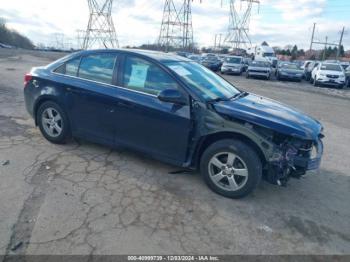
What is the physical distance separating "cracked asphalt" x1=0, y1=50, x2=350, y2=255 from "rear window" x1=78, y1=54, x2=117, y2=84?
3.86 ft

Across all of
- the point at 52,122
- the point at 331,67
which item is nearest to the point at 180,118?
the point at 52,122

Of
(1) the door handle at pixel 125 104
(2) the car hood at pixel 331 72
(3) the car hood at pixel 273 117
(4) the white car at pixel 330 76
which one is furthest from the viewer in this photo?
(2) the car hood at pixel 331 72

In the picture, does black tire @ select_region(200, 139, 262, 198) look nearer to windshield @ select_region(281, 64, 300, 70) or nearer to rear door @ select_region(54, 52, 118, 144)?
rear door @ select_region(54, 52, 118, 144)

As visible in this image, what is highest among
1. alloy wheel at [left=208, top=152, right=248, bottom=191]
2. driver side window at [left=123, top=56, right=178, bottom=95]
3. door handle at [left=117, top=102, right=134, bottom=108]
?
driver side window at [left=123, top=56, right=178, bottom=95]

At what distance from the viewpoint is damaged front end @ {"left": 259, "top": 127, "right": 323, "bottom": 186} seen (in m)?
3.46

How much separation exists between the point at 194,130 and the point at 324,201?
189 centimetres

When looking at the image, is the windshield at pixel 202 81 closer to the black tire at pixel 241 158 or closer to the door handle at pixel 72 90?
the black tire at pixel 241 158

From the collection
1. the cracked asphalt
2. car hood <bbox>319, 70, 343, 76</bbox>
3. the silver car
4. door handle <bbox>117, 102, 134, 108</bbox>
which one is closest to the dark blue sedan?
door handle <bbox>117, 102, 134, 108</bbox>

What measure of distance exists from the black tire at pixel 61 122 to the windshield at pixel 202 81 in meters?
1.91

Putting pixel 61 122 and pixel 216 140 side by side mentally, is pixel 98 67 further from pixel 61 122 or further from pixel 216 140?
pixel 216 140

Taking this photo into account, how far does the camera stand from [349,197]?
3994mm

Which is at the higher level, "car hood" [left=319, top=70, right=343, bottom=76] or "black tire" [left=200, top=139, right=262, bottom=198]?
"car hood" [left=319, top=70, right=343, bottom=76]

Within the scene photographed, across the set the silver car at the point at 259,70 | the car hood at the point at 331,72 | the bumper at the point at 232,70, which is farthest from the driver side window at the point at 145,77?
the bumper at the point at 232,70

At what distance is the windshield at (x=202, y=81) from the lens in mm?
3930
